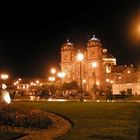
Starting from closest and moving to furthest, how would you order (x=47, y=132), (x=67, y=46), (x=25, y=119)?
(x=47, y=132) → (x=25, y=119) → (x=67, y=46)

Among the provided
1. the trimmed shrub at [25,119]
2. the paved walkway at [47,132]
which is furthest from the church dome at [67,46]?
the paved walkway at [47,132]

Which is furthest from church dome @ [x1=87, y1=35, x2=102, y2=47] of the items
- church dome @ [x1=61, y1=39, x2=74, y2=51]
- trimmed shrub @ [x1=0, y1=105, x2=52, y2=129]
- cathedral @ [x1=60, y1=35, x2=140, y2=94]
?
trimmed shrub @ [x1=0, y1=105, x2=52, y2=129]

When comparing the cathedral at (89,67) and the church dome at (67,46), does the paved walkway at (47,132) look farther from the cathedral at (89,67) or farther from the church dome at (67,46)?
the church dome at (67,46)

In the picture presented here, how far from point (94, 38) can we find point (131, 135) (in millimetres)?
103923

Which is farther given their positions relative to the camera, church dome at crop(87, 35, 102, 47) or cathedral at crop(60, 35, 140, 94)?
church dome at crop(87, 35, 102, 47)

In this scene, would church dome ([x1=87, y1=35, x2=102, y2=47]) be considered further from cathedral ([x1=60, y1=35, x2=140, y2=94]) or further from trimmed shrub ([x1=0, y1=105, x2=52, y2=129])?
trimmed shrub ([x1=0, y1=105, x2=52, y2=129])

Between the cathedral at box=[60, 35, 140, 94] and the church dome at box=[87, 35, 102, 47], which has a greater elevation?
the church dome at box=[87, 35, 102, 47]

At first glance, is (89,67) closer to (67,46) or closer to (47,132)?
(67,46)

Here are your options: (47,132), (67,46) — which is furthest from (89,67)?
(47,132)

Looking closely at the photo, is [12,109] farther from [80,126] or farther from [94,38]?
[94,38]

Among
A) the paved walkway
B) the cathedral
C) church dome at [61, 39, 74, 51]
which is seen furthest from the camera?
church dome at [61, 39, 74, 51]

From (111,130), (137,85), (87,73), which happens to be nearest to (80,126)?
(111,130)

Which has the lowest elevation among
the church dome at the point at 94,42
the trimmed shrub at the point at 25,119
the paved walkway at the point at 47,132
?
the paved walkway at the point at 47,132

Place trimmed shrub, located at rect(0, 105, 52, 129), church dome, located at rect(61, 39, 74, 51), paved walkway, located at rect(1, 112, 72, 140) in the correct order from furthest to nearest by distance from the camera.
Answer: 1. church dome, located at rect(61, 39, 74, 51)
2. trimmed shrub, located at rect(0, 105, 52, 129)
3. paved walkway, located at rect(1, 112, 72, 140)
